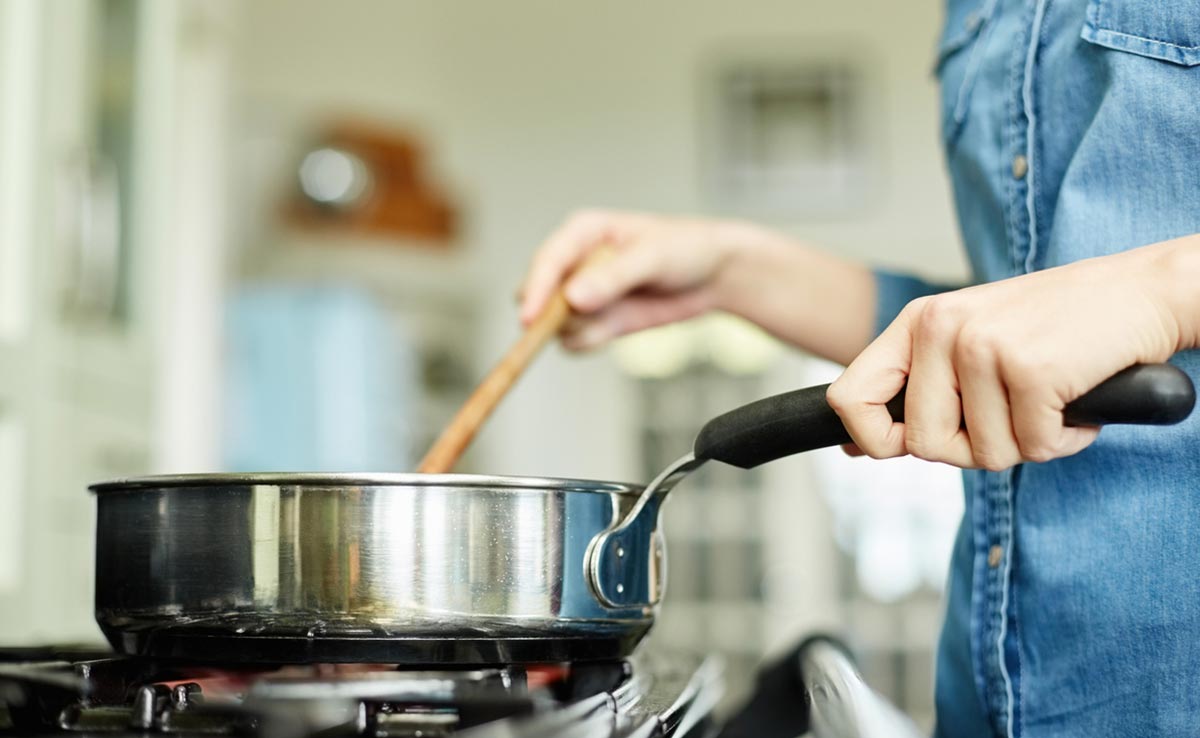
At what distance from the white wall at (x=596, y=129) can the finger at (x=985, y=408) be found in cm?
371

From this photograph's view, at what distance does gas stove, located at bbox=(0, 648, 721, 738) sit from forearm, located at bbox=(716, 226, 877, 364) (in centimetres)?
28

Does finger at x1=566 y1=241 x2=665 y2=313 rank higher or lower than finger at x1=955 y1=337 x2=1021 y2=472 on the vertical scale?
higher

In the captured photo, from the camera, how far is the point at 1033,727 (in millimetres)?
600

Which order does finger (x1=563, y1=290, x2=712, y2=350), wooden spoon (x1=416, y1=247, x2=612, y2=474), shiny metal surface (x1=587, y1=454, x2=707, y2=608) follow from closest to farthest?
shiny metal surface (x1=587, y1=454, x2=707, y2=608) → wooden spoon (x1=416, y1=247, x2=612, y2=474) → finger (x1=563, y1=290, x2=712, y2=350)

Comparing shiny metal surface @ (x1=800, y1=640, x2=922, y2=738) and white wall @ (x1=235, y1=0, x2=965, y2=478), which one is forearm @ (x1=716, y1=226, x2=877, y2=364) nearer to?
shiny metal surface @ (x1=800, y1=640, x2=922, y2=738)

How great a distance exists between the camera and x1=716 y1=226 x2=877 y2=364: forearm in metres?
0.82

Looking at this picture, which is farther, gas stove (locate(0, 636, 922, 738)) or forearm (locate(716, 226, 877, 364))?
forearm (locate(716, 226, 877, 364))

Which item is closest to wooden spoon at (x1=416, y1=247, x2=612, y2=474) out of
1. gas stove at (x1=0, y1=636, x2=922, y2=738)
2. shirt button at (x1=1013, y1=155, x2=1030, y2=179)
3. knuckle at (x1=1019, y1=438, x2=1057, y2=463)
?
gas stove at (x1=0, y1=636, x2=922, y2=738)

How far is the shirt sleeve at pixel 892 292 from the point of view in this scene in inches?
31.6

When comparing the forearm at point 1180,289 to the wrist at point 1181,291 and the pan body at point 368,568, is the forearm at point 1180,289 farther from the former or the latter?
the pan body at point 368,568

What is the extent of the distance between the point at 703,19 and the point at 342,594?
4000 millimetres

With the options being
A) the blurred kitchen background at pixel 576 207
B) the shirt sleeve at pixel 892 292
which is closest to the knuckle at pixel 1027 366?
the shirt sleeve at pixel 892 292

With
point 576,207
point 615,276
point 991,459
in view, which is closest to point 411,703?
point 991,459

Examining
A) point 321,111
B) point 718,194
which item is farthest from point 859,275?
point 718,194
